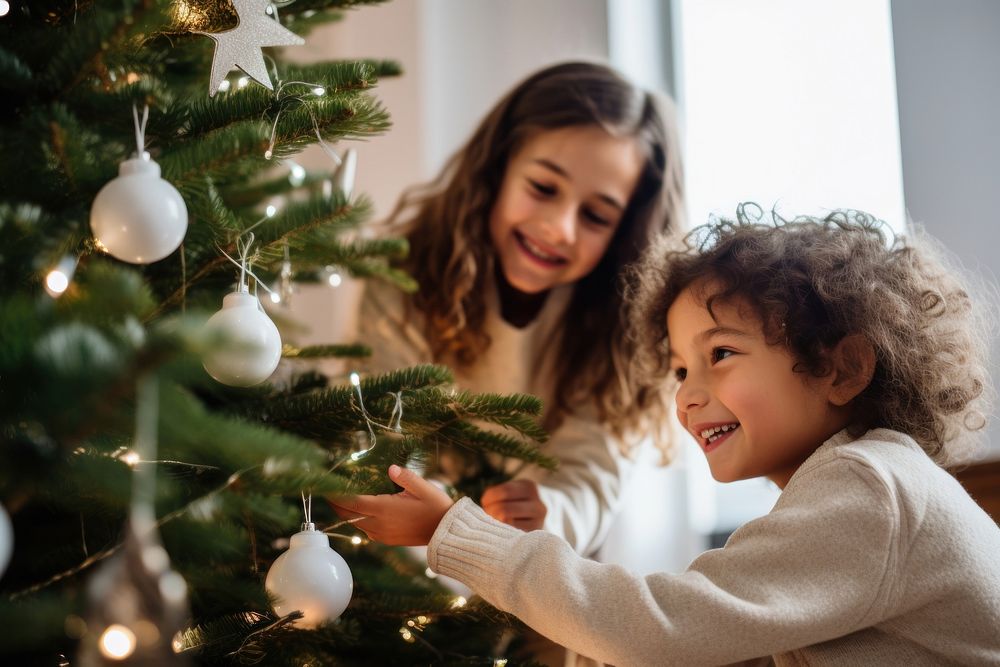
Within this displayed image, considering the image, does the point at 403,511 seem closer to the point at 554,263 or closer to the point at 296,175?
the point at 296,175

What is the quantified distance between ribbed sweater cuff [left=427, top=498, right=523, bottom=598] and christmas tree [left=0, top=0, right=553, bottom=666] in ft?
0.11

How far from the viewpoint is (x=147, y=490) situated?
1.38 feet

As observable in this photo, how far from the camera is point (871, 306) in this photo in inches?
34.6

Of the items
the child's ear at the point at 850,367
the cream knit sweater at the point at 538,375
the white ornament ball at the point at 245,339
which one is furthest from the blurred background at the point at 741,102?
the white ornament ball at the point at 245,339

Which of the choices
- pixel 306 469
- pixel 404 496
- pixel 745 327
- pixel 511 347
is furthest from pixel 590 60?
pixel 306 469

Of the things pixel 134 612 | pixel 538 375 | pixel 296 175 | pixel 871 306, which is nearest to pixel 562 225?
pixel 538 375

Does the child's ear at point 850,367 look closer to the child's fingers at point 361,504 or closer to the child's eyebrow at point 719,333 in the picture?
the child's eyebrow at point 719,333

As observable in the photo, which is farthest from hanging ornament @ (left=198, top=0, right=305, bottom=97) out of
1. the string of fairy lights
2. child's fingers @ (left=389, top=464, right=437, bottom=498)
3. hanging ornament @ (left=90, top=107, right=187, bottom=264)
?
child's fingers @ (left=389, top=464, right=437, bottom=498)

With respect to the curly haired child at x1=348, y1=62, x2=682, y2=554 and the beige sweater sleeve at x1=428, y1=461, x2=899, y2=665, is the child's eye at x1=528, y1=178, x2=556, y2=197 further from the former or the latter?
the beige sweater sleeve at x1=428, y1=461, x2=899, y2=665

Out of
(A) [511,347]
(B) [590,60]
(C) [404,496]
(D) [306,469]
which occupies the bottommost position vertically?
(A) [511,347]

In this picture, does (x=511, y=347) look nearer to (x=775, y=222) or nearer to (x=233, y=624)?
(x=775, y=222)

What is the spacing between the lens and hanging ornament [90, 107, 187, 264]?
0.54 meters

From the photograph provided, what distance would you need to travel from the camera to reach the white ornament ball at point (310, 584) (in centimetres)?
61

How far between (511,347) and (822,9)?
0.83 m
